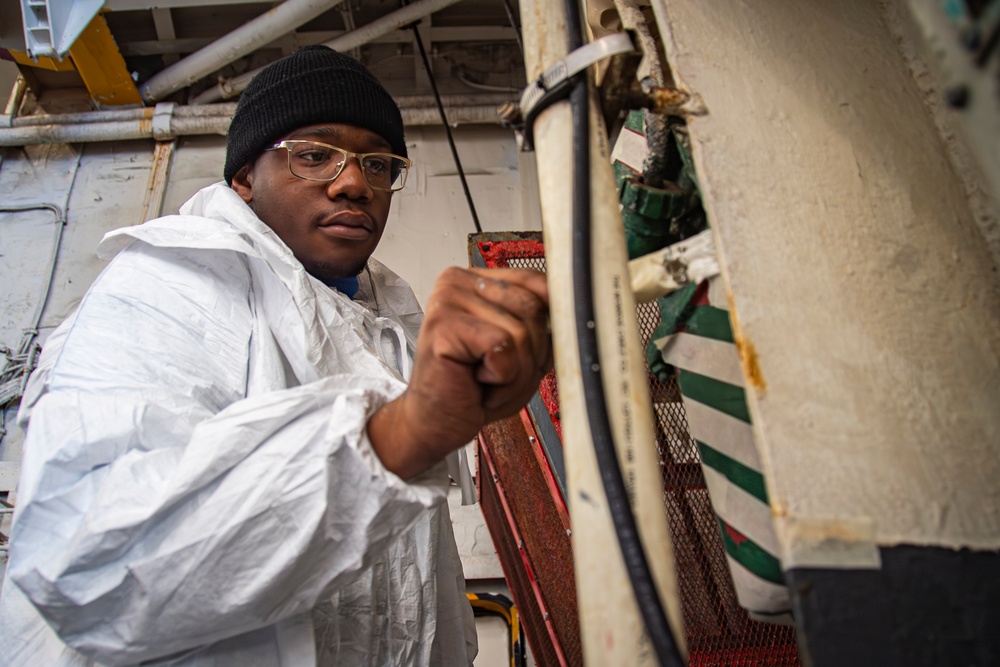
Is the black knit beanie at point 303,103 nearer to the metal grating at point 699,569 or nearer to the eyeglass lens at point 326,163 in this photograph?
the eyeglass lens at point 326,163

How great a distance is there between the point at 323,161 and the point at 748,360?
0.86 meters

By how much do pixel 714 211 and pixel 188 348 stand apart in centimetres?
62

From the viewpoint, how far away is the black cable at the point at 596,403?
0.37 metres

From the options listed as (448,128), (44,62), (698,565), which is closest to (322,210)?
(698,565)

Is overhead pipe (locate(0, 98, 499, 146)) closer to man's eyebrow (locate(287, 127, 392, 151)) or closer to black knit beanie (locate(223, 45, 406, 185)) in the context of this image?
black knit beanie (locate(223, 45, 406, 185))

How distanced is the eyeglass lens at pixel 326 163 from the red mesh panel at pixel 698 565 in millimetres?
526

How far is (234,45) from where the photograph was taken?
2273 mm

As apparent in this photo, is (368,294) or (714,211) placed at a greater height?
(368,294)

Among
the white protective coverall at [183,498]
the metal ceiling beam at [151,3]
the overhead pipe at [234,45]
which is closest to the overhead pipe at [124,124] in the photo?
the overhead pipe at [234,45]

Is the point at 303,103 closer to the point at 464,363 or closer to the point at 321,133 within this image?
the point at 321,133

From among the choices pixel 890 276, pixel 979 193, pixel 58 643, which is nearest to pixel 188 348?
pixel 58 643

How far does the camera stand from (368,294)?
1.28 m

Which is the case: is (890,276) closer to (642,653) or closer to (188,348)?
(642,653)

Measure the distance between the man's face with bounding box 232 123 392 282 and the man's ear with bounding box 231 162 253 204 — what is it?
0.04 m
